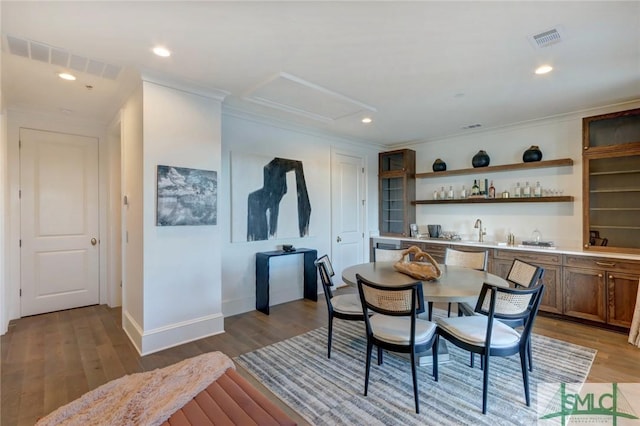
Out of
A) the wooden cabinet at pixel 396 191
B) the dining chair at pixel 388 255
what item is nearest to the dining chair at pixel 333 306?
the dining chair at pixel 388 255

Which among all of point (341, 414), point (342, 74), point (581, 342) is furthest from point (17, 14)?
point (581, 342)

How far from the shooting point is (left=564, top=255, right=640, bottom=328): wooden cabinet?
11.0 ft

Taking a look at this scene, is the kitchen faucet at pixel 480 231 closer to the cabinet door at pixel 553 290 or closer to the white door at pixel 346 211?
the cabinet door at pixel 553 290

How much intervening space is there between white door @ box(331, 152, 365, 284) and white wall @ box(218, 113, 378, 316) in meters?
0.15

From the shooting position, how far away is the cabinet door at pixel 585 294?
3.51 meters

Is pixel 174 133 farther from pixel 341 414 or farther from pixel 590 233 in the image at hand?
pixel 590 233

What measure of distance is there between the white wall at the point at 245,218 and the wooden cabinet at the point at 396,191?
2.66ft

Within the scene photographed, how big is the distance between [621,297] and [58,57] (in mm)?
5997

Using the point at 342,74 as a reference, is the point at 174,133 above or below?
below

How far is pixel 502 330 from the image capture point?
7.61 ft

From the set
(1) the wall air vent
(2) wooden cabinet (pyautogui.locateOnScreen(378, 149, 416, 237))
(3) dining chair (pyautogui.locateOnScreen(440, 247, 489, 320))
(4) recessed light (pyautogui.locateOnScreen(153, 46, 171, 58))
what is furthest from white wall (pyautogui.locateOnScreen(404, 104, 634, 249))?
(1) the wall air vent

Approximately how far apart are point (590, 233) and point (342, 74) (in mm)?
3630

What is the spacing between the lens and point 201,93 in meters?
3.23
